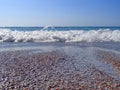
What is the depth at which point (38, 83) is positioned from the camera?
10.1 m

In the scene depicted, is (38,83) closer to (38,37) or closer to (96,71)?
(96,71)

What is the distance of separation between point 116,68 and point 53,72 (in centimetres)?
352

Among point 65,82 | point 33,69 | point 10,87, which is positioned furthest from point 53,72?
point 10,87

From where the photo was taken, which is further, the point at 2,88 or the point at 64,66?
the point at 64,66

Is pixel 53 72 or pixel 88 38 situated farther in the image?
pixel 88 38

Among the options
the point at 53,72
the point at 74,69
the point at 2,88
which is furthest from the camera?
the point at 74,69

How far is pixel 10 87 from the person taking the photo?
9.41m

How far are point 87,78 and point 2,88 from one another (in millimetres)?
3659

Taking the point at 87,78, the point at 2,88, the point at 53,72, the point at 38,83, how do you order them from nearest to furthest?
the point at 2,88
the point at 38,83
the point at 87,78
the point at 53,72

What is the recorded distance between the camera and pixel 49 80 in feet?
34.9

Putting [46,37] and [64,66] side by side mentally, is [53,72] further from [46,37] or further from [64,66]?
[46,37]

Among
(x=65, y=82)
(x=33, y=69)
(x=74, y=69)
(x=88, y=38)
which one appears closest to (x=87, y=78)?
(x=65, y=82)

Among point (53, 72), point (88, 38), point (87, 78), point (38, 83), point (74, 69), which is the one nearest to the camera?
point (38, 83)

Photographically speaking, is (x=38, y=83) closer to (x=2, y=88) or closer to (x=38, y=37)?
(x=2, y=88)
